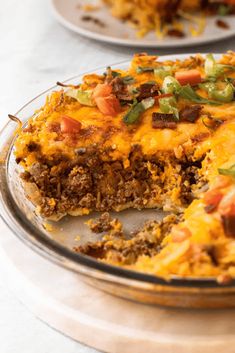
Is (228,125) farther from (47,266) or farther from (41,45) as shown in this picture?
(41,45)

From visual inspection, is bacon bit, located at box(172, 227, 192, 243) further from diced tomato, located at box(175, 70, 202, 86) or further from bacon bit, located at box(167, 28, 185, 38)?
bacon bit, located at box(167, 28, 185, 38)

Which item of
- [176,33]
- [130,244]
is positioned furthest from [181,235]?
[176,33]

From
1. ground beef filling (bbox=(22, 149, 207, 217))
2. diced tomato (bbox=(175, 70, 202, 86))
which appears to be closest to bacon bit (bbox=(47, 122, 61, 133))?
ground beef filling (bbox=(22, 149, 207, 217))

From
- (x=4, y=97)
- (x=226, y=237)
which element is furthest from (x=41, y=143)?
(x=4, y=97)

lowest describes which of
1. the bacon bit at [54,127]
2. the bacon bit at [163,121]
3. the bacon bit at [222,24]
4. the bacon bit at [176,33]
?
the bacon bit at [222,24]

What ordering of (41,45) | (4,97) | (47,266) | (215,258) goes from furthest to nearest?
(41,45) < (4,97) < (47,266) < (215,258)

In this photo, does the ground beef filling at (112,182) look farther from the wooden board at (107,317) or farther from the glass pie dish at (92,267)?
the wooden board at (107,317)

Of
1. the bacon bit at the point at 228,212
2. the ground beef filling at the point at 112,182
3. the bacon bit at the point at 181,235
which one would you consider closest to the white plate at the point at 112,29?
the ground beef filling at the point at 112,182

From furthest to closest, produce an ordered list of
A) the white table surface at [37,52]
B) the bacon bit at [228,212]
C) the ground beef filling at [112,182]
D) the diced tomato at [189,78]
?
the white table surface at [37,52] → the diced tomato at [189,78] → the ground beef filling at [112,182] → the bacon bit at [228,212]

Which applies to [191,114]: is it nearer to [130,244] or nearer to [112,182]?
[112,182]
